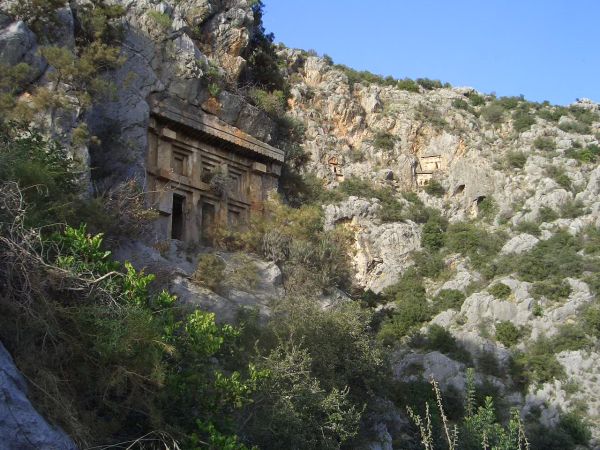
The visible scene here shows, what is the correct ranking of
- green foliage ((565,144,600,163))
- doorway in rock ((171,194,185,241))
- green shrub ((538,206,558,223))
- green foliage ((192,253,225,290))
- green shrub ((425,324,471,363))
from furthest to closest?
1. green foliage ((565,144,600,163))
2. green shrub ((538,206,558,223))
3. green shrub ((425,324,471,363))
4. doorway in rock ((171,194,185,241))
5. green foliage ((192,253,225,290))

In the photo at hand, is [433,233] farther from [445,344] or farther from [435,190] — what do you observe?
[445,344]

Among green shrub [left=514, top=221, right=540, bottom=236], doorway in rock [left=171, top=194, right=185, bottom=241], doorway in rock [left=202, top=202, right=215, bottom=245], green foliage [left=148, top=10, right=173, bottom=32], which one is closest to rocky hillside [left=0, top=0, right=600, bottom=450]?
green foliage [left=148, top=10, right=173, bottom=32]

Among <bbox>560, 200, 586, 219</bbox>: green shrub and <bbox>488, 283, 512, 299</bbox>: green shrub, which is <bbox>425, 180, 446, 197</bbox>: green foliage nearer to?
<bbox>560, 200, 586, 219</bbox>: green shrub

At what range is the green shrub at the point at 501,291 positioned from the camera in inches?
974

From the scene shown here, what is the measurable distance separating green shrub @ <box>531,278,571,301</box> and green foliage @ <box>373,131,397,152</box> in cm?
880

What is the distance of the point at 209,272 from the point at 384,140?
51.1 feet

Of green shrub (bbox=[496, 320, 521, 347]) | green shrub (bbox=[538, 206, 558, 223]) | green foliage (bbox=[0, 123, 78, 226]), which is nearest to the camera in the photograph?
green foliage (bbox=[0, 123, 78, 226])

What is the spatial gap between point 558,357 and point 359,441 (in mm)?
11449

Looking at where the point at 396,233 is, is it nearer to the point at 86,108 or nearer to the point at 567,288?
the point at 567,288

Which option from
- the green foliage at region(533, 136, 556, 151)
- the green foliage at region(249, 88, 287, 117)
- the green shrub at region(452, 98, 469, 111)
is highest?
Result: the green shrub at region(452, 98, 469, 111)

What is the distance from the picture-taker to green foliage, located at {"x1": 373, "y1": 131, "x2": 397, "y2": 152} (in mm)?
30312

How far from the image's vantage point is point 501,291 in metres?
24.8

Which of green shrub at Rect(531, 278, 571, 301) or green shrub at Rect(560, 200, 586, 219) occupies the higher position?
green shrub at Rect(560, 200, 586, 219)

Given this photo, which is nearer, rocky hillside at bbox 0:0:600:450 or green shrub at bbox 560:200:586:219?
rocky hillside at bbox 0:0:600:450
